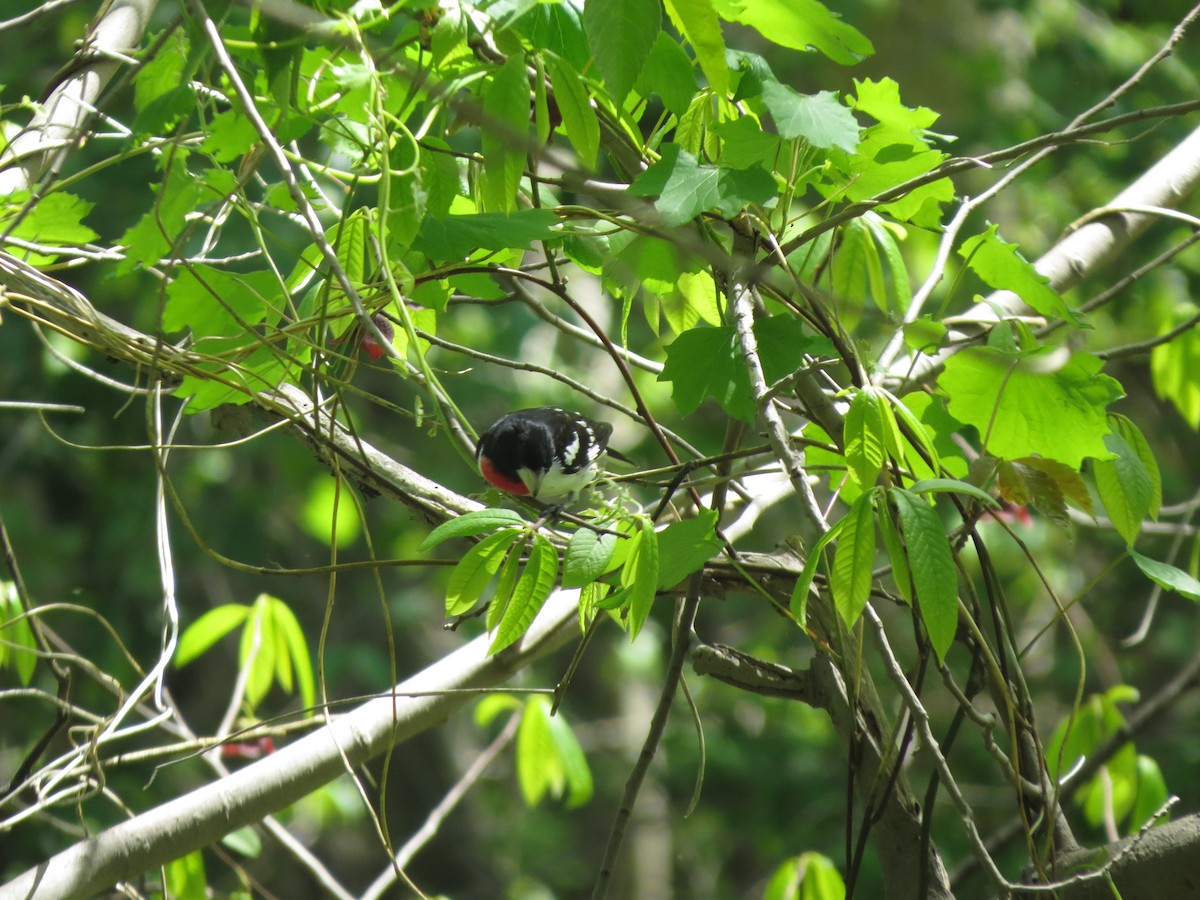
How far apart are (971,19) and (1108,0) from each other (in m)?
1.40

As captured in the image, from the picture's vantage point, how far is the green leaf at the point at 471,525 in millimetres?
990

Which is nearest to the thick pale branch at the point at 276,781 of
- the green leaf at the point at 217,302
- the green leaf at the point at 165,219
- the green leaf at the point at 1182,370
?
the green leaf at the point at 217,302

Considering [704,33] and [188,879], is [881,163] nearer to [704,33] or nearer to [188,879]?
[704,33]

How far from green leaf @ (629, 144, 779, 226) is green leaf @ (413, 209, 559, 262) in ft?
0.38

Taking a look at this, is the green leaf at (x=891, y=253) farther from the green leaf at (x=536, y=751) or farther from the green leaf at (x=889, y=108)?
the green leaf at (x=536, y=751)

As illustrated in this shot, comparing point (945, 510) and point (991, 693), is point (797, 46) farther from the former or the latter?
point (945, 510)

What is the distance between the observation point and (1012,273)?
1174 mm

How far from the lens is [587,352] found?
23.1ft

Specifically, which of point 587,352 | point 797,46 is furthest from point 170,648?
point 587,352

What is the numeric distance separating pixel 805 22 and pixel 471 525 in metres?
0.65

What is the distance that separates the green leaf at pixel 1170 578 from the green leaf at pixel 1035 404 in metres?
0.12

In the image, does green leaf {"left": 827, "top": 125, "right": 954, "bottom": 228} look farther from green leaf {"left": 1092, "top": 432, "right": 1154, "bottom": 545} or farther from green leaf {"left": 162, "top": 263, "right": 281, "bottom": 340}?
green leaf {"left": 162, "top": 263, "right": 281, "bottom": 340}

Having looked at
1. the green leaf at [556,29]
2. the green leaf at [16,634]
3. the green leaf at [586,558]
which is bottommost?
the green leaf at [16,634]

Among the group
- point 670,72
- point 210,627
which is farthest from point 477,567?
point 210,627
